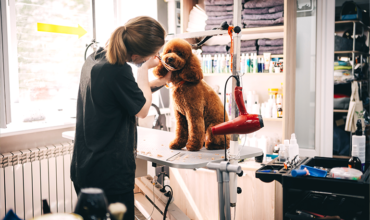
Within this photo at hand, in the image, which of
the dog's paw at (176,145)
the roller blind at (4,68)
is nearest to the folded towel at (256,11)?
the dog's paw at (176,145)

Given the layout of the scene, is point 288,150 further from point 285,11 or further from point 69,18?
point 69,18

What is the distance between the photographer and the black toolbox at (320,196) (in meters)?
1.25

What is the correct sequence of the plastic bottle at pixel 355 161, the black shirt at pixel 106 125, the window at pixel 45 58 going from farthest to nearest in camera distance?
the window at pixel 45 58, the plastic bottle at pixel 355 161, the black shirt at pixel 106 125

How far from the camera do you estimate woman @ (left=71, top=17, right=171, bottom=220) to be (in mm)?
1192

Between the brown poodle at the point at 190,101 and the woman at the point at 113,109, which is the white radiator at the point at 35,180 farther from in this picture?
the brown poodle at the point at 190,101

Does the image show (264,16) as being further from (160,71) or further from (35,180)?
(35,180)

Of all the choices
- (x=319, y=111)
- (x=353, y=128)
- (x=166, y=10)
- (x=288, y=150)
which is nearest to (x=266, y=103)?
(x=319, y=111)

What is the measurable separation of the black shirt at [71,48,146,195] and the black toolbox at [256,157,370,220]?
0.67 meters

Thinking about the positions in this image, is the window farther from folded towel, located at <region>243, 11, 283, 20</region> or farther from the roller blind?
folded towel, located at <region>243, 11, 283, 20</region>

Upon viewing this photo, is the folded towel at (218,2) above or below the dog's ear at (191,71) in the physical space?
above

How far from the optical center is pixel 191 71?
1484 mm

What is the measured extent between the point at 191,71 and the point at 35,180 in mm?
1467

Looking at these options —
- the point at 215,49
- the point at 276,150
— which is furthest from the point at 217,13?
the point at 276,150

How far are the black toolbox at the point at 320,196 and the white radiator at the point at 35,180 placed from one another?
155 centimetres
